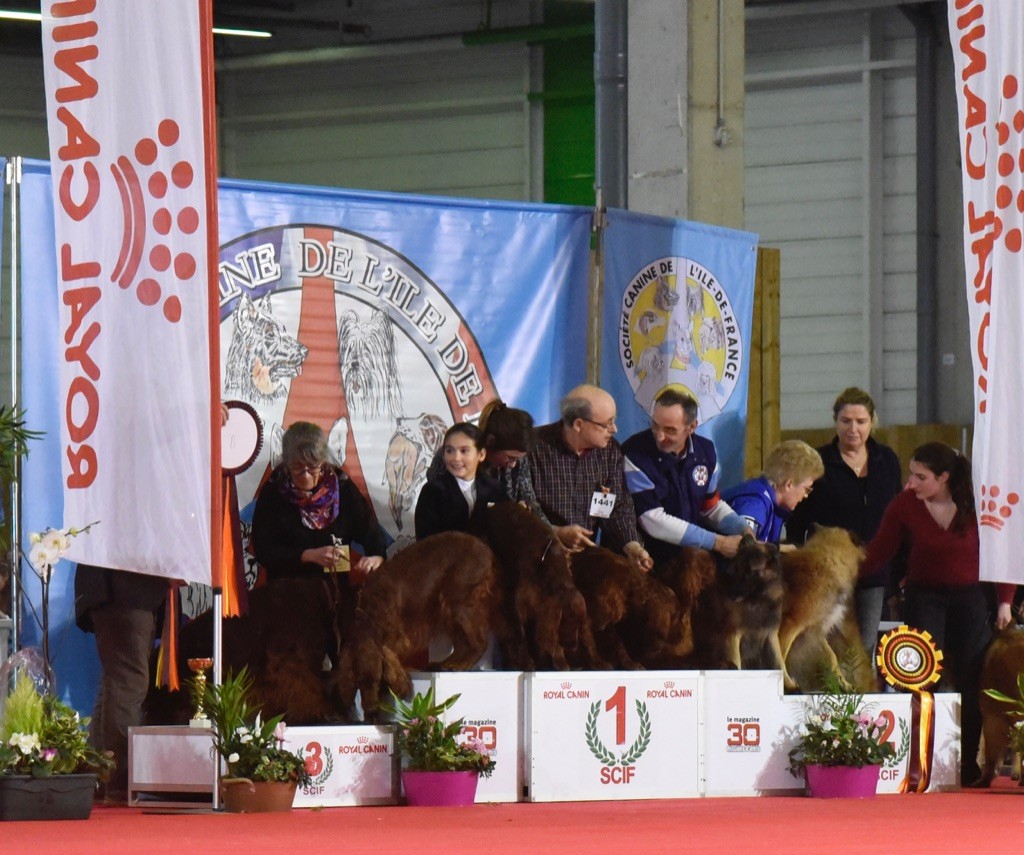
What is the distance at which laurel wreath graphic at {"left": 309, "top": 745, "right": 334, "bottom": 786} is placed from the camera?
6.46 m

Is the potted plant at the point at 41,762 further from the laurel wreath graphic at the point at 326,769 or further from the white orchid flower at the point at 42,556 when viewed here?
the laurel wreath graphic at the point at 326,769

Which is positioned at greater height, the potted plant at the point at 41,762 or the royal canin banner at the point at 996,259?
the royal canin banner at the point at 996,259

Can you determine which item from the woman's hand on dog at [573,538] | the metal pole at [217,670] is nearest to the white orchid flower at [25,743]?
the metal pole at [217,670]

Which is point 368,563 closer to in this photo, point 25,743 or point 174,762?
point 174,762

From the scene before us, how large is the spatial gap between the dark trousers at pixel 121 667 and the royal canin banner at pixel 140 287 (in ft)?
1.68

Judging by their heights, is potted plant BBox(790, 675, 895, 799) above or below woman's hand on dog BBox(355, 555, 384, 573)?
below

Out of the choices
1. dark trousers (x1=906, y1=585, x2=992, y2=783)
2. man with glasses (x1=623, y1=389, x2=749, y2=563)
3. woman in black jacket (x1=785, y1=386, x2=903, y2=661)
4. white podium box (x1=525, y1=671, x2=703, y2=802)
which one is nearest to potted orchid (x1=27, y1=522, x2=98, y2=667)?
white podium box (x1=525, y1=671, x2=703, y2=802)

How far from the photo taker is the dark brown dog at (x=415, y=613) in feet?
22.0

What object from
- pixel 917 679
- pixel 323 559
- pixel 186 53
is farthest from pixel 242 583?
pixel 917 679

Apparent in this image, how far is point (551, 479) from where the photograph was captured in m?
7.28

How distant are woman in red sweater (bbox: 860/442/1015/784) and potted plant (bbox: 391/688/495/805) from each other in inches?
83.3

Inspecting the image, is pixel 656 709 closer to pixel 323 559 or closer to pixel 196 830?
pixel 323 559

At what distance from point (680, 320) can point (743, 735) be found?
2269 mm

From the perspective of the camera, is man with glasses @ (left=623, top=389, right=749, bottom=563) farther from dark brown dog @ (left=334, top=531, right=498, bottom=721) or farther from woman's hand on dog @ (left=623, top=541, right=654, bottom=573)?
dark brown dog @ (left=334, top=531, right=498, bottom=721)
